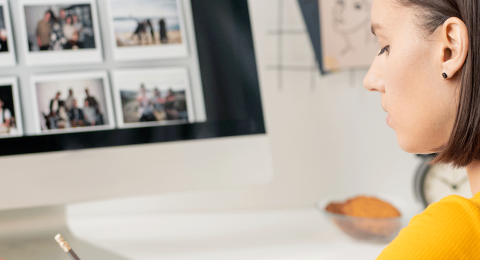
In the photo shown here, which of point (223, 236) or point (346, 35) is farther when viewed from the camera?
point (346, 35)

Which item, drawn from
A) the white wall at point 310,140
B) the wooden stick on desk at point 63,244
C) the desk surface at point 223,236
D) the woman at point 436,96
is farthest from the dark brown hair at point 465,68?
the white wall at point 310,140

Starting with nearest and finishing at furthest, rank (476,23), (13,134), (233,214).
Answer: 1. (476,23)
2. (13,134)
3. (233,214)

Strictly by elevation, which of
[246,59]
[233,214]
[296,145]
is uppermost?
[246,59]

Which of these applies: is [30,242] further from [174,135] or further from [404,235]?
[404,235]

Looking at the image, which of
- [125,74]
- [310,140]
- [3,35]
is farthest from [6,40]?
[310,140]

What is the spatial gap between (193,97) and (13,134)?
21 cm

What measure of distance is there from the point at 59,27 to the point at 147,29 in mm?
103

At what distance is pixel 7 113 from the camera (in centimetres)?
42

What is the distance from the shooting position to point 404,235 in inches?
10.9

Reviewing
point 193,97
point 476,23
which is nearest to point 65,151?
point 193,97

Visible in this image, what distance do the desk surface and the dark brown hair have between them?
0.22m

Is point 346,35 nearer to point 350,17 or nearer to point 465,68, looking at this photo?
point 350,17

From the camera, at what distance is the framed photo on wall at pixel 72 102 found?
1.43 ft

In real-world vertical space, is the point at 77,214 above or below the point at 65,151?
below
